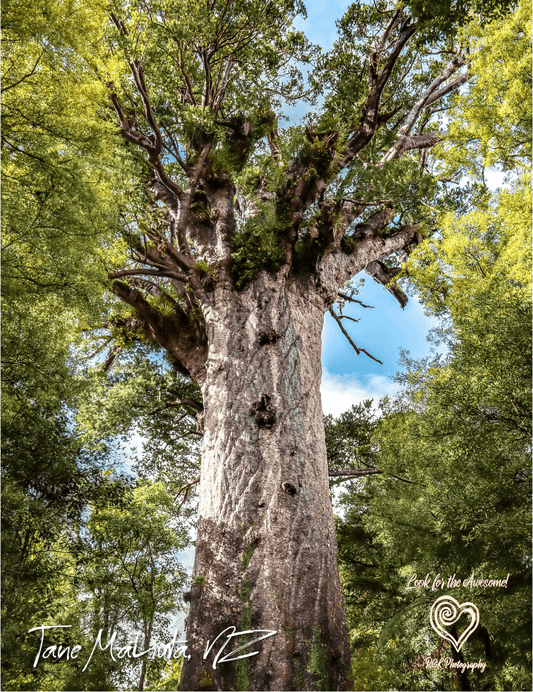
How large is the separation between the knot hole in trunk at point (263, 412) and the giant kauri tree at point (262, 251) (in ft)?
0.07

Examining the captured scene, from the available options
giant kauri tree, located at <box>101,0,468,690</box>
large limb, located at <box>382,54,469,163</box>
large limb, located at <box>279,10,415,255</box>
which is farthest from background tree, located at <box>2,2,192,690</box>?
large limb, located at <box>382,54,469,163</box>

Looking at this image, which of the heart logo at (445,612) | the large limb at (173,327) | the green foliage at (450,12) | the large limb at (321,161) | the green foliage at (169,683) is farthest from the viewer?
the large limb at (173,327)

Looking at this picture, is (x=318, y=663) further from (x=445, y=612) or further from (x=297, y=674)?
(x=445, y=612)

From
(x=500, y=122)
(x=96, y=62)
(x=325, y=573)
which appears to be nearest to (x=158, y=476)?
(x=325, y=573)

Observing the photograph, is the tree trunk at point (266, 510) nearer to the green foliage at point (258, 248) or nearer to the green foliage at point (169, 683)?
the green foliage at point (258, 248)

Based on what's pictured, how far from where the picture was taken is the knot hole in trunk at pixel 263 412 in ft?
18.0

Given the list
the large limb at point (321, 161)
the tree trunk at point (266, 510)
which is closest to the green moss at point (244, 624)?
the tree trunk at point (266, 510)

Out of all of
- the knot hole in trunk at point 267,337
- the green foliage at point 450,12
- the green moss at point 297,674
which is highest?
the green foliage at point 450,12

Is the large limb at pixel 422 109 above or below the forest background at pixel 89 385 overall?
above

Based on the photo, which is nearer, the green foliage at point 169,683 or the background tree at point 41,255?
the background tree at point 41,255

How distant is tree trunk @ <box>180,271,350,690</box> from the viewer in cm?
424

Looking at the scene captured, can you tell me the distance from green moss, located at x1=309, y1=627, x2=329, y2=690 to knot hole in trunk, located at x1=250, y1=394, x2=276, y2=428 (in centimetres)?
220

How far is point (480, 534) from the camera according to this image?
223 inches

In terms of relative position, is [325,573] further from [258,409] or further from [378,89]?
[378,89]
